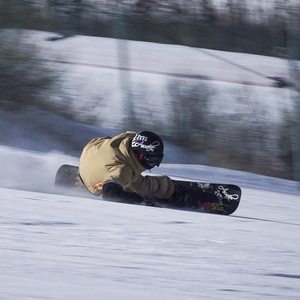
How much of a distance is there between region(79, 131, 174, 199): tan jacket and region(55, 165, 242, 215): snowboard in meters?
0.42

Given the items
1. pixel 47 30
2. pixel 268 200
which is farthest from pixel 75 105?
pixel 268 200

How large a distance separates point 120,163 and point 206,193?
1166mm

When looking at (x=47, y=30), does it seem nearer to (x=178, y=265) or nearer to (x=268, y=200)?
(x=268, y=200)

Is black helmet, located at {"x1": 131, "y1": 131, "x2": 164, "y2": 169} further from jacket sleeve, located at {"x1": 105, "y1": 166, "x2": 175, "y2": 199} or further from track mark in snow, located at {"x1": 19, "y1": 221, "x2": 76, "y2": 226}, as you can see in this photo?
track mark in snow, located at {"x1": 19, "y1": 221, "x2": 76, "y2": 226}

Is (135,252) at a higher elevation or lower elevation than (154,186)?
higher

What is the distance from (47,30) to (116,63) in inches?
63.9

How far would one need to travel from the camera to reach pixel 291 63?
33.9 feet

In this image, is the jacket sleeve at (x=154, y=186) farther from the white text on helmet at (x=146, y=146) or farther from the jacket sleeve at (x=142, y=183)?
the white text on helmet at (x=146, y=146)

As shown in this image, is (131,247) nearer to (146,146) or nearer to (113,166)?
(113,166)

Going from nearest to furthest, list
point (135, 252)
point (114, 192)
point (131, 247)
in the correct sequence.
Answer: point (135, 252) < point (131, 247) < point (114, 192)

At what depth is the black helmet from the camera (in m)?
6.06

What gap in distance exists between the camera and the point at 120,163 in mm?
5965

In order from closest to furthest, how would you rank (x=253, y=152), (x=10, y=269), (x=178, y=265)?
(x=10, y=269), (x=178, y=265), (x=253, y=152)

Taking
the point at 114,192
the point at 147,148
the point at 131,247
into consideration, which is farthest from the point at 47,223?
the point at 147,148
